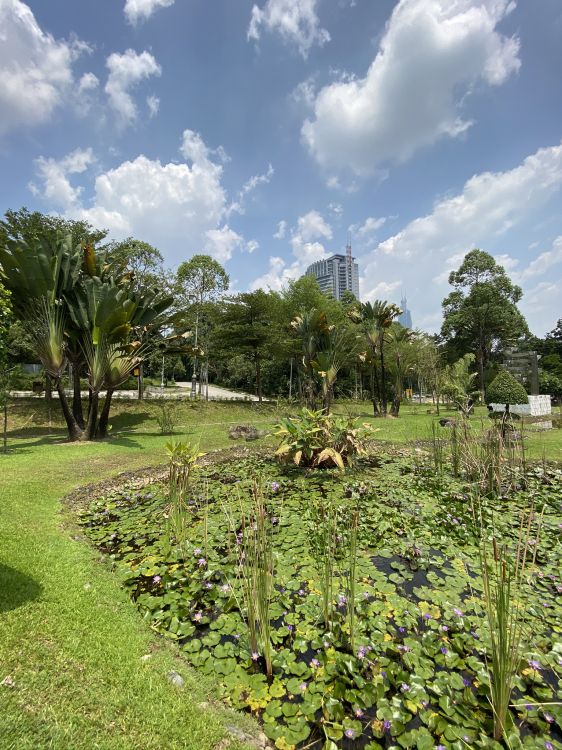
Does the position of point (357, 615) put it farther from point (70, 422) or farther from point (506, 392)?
point (506, 392)

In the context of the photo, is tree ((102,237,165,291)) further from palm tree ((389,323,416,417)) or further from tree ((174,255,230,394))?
palm tree ((389,323,416,417))

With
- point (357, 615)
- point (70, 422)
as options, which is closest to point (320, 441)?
point (357, 615)

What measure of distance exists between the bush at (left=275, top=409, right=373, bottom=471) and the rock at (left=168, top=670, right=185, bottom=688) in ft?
14.4

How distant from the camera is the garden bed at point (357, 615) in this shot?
71.6 inches

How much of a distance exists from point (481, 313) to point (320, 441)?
30978mm

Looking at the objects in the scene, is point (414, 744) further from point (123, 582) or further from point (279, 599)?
point (123, 582)

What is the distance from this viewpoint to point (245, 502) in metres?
4.77

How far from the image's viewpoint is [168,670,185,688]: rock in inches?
76.8

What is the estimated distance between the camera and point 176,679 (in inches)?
77.8

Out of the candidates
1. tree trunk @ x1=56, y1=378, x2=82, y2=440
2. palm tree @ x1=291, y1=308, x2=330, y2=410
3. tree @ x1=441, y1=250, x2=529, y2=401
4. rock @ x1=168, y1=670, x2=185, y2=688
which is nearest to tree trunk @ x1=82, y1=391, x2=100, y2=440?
tree trunk @ x1=56, y1=378, x2=82, y2=440

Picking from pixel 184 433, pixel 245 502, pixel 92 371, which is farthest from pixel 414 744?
pixel 184 433

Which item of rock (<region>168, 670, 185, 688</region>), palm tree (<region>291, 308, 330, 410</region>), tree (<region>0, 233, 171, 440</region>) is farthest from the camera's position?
palm tree (<region>291, 308, 330, 410</region>)

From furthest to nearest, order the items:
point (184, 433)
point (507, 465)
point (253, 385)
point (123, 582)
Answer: point (253, 385) → point (184, 433) → point (507, 465) → point (123, 582)

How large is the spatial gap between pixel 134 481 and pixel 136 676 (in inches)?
182
